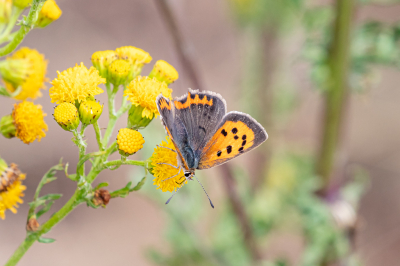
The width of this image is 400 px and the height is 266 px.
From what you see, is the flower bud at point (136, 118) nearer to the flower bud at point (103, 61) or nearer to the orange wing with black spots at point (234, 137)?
the flower bud at point (103, 61)

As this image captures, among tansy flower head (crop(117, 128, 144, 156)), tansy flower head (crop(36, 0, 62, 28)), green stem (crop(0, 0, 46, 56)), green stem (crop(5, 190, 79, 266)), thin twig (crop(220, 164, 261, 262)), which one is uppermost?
tansy flower head (crop(36, 0, 62, 28))

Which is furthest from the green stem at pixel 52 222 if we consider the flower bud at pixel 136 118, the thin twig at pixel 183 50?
the thin twig at pixel 183 50

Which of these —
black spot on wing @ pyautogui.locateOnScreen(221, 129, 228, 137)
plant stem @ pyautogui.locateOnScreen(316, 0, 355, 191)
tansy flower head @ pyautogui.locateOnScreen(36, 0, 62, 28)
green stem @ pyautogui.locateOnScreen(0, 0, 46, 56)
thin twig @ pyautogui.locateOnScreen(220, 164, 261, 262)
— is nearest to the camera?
green stem @ pyautogui.locateOnScreen(0, 0, 46, 56)

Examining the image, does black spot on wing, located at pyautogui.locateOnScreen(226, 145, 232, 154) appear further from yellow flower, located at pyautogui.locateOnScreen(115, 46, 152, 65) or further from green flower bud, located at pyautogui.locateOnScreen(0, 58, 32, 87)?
green flower bud, located at pyautogui.locateOnScreen(0, 58, 32, 87)

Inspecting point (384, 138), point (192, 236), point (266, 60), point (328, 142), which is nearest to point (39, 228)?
point (328, 142)

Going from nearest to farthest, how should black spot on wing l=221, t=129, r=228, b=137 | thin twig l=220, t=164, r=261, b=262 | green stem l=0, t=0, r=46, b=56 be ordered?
green stem l=0, t=0, r=46, b=56
black spot on wing l=221, t=129, r=228, b=137
thin twig l=220, t=164, r=261, b=262

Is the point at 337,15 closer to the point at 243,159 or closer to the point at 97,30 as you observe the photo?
the point at 243,159

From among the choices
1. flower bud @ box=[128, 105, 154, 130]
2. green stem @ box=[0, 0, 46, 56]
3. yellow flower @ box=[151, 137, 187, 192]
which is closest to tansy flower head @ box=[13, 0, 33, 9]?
green stem @ box=[0, 0, 46, 56]
